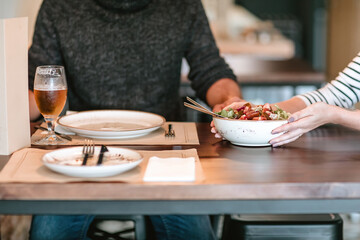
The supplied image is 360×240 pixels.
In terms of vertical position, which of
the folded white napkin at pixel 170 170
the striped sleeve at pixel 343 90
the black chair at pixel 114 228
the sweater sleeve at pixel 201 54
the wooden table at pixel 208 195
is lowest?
the black chair at pixel 114 228

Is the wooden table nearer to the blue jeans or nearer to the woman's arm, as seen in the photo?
the woman's arm

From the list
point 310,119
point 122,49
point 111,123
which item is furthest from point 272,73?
point 310,119

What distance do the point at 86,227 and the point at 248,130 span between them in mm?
661

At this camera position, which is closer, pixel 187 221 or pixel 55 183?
pixel 55 183

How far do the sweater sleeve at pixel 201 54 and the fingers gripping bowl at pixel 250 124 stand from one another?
761 mm

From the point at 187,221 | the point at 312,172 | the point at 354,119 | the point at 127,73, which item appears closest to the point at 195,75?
the point at 127,73

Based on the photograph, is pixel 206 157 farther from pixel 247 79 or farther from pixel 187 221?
pixel 247 79

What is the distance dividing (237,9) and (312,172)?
725cm

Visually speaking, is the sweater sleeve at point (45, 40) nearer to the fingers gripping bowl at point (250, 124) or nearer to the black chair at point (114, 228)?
the black chair at point (114, 228)

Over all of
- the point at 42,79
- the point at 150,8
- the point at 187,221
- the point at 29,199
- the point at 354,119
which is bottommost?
the point at 187,221

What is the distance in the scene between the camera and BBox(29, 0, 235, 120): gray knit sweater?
2.06 meters

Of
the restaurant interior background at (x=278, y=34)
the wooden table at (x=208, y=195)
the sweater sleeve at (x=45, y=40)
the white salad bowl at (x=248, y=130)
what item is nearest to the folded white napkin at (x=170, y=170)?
the wooden table at (x=208, y=195)

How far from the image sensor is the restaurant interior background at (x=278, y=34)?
3.49 meters

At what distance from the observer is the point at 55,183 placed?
0.98 metres
